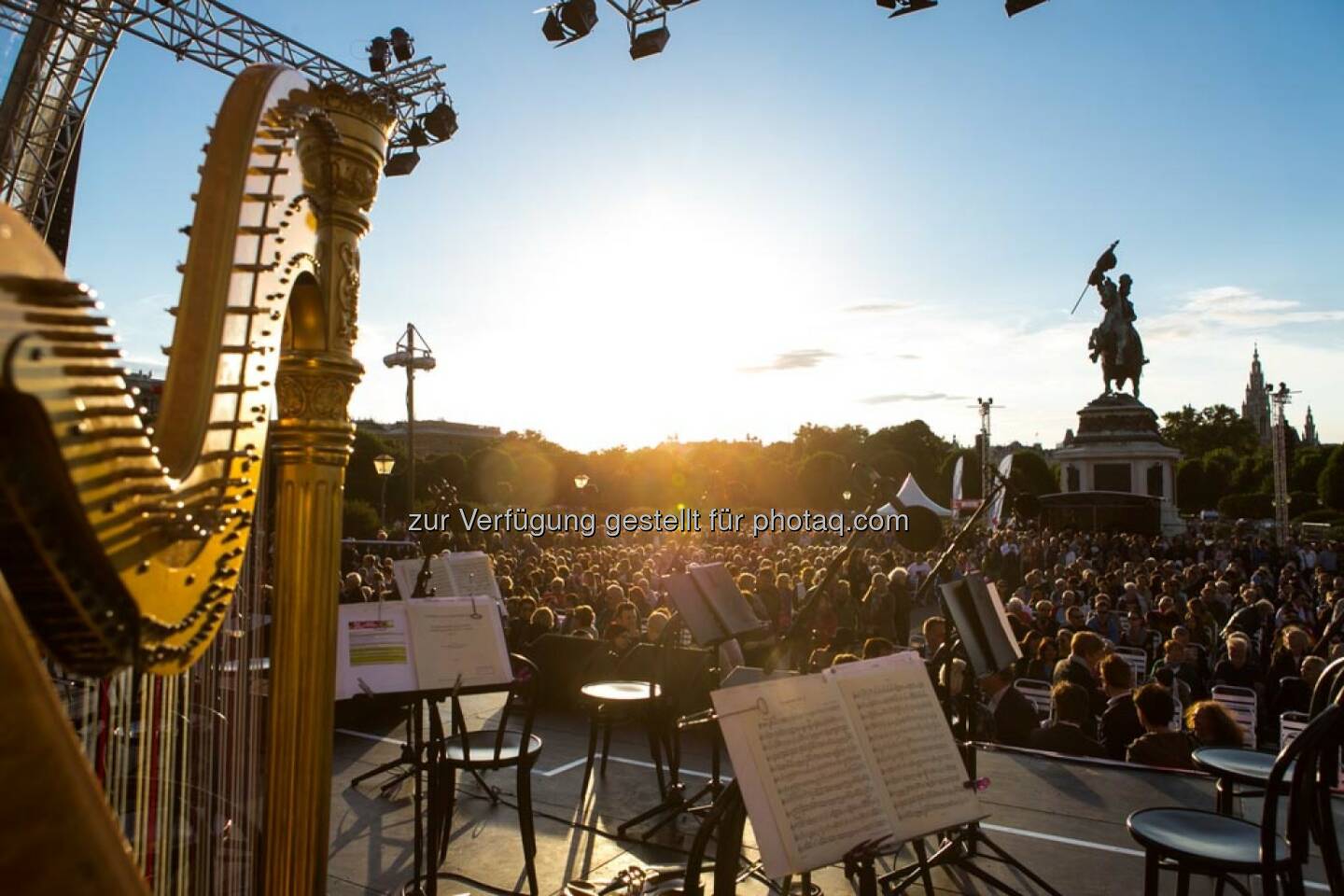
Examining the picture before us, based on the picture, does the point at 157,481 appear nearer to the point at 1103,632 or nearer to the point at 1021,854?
the point at 1021,854

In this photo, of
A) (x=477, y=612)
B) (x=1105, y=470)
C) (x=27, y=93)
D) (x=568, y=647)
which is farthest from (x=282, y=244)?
(x=1105, y=470)

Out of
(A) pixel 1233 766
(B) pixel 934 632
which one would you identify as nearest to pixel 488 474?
(B) pixel 934 632

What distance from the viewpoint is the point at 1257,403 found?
377ft

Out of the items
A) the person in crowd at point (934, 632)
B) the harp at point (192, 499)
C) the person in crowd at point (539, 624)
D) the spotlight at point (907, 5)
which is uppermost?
the spotlight at point (907, 5)

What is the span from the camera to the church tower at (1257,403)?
110 meters

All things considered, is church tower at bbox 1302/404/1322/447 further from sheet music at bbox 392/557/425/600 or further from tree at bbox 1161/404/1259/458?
sheet music at bbox 392/557/425/600

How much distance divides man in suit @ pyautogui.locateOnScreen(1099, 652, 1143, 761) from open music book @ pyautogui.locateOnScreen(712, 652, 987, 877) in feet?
13.6

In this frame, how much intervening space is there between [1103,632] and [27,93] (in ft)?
47.0

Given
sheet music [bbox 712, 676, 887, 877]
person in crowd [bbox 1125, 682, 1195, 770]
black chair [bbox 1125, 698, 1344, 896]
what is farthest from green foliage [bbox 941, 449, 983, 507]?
sheet music [bbox 712, 676, 887, 877]

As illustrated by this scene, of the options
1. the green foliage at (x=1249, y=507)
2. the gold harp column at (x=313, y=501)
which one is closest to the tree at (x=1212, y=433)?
the green foliage at (x=1249, y=507)

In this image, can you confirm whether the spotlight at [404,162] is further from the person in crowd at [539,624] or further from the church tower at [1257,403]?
the church tower at [1257,403]

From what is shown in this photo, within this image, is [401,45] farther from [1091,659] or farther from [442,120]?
[1091,659]

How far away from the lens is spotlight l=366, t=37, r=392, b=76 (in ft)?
43.2

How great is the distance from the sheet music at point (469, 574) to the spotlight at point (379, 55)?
8.65m
